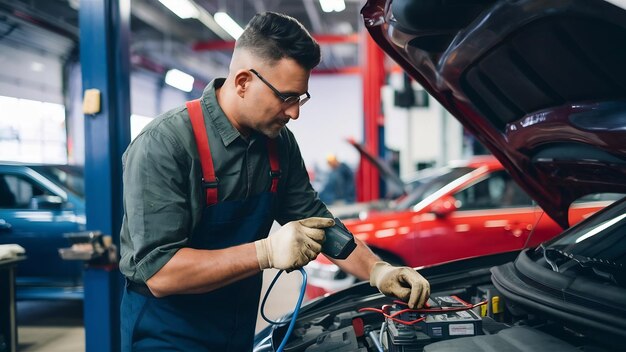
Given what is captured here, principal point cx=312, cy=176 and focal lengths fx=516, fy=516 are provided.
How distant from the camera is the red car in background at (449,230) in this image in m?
3.89

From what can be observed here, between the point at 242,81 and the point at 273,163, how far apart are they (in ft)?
0.93

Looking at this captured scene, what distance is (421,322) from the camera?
1392mm

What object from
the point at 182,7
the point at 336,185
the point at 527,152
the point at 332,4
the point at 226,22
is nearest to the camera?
the point at 527,152

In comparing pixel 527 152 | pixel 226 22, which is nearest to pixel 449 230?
pixel 527 152

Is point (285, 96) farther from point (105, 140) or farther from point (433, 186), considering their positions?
point (433, 186)

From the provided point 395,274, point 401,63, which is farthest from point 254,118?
point 395,274

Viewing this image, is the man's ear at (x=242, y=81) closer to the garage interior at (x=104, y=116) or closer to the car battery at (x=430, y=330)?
the garage interior at (x=104, y=116)

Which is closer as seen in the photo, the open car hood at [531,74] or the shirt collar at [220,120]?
the open car hood at [531,74]

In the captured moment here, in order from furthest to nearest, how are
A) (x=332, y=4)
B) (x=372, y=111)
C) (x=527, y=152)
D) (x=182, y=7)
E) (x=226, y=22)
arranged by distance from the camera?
(x=226, y=22) → (x=332, y=4) → (x=182, y=7) → (x=372, y=111) → (x=527, y=152)

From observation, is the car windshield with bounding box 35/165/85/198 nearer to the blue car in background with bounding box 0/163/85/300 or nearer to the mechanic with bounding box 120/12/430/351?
the blue car in background with bounding box 0/163/85/300

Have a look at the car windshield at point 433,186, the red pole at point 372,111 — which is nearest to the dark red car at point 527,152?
the car windshield at point 433,186

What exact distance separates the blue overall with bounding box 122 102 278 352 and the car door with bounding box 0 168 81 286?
2.59 meters

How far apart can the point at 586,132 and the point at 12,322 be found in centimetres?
276

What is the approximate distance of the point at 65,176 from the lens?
13.7 feet
